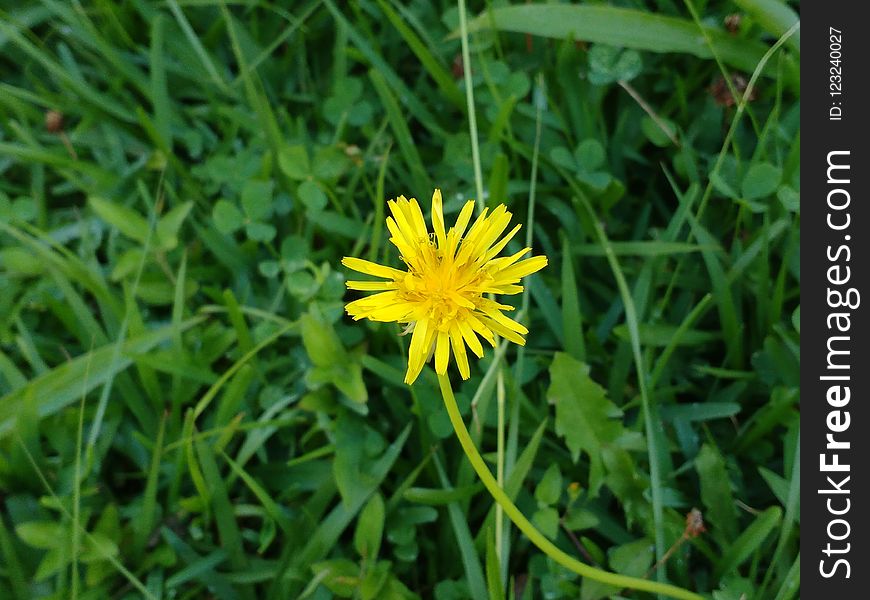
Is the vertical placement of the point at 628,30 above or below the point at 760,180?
above

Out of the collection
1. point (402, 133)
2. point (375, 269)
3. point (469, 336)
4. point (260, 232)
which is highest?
point (402, 133)

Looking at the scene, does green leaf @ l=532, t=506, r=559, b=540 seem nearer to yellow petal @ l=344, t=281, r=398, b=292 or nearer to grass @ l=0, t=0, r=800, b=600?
grass @ l=0, t=0, r=800, b=600

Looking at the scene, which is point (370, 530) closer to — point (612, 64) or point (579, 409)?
point (579, 409)

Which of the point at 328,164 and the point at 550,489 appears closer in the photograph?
the point at 550,489

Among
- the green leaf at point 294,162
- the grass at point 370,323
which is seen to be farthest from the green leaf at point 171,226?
the green leaf at point 294,162

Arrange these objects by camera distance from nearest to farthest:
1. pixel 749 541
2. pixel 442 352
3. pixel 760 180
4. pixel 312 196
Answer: pixel 442 352, pixel 749 541, pixel 760 180, pixel 312 196

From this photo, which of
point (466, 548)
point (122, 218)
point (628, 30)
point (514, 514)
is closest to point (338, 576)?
point (466, 548)

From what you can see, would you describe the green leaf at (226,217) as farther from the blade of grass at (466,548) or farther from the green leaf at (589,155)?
the green leaf at (589,155)

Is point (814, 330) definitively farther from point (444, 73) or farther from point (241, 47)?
point (241, 47)
